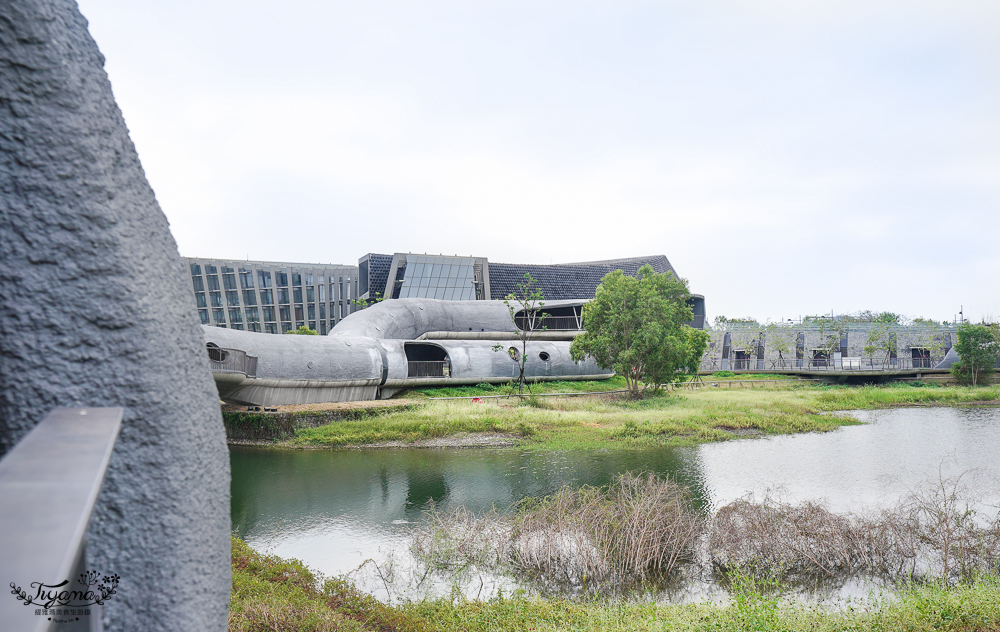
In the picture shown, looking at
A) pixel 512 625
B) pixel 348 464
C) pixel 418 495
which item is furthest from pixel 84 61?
pixel 348 464

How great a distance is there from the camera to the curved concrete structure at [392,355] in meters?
21.7

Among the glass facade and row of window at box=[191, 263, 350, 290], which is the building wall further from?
row of window at box=[191, 263, 350, 290]

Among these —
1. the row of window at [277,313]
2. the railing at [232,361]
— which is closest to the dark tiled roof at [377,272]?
the row of window at [277,313]

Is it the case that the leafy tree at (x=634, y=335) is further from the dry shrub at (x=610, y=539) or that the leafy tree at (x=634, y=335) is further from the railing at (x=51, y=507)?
the railing at (x=51, y=507)

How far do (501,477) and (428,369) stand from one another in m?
14.5

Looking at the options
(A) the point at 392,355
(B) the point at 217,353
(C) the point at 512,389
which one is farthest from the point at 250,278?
(B) the point at 217,353

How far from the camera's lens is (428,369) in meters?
29.0

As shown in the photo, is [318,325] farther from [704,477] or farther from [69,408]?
[69,408]

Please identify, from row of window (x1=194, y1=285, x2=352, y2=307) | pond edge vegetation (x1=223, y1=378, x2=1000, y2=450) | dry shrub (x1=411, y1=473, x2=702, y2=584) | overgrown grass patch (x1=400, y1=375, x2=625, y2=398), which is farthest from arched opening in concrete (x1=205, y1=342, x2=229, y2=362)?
row of window (x1=194, y1=285, x2=352, y2=307)

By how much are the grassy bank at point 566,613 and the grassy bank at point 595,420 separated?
11.7 meters

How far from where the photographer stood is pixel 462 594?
7.44m

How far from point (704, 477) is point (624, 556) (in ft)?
22.6

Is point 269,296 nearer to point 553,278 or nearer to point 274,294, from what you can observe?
point 274,294

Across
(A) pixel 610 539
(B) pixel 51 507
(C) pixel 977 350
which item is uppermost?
(B) pixel 51 507
